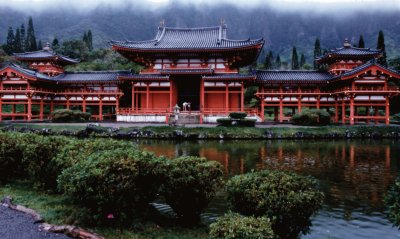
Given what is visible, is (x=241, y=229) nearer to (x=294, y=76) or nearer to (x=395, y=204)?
(x=395, y=204)

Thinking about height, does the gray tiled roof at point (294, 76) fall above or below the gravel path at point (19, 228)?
above

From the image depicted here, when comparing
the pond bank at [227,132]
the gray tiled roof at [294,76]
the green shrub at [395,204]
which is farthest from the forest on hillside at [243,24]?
the green shrub at [395,204]

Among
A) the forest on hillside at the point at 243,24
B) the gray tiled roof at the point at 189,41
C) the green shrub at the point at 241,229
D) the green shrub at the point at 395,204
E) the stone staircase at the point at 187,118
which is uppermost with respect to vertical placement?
the forest on hillside at the point at 243,24

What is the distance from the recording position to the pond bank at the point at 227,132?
32.9 metres

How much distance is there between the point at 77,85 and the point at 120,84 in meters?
6.11

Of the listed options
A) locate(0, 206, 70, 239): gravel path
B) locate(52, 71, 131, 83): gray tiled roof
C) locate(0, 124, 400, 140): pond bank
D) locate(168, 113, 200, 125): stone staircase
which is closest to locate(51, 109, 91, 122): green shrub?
locate(0, 124, 400, 140): pond bank

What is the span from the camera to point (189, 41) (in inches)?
1879

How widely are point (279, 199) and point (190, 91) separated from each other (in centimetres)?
4092

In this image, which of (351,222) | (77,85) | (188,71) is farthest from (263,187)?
(77,85)

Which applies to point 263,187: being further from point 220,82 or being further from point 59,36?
point 59,36

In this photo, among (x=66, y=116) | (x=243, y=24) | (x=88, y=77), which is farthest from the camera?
(x=243, y=24)

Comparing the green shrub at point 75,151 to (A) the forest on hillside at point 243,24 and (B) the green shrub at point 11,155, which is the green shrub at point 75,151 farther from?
(A) the forest on hillside at point 243,24

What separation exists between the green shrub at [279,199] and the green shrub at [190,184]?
3.22 feet

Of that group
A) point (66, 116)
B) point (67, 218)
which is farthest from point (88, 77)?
point (67, 218)
